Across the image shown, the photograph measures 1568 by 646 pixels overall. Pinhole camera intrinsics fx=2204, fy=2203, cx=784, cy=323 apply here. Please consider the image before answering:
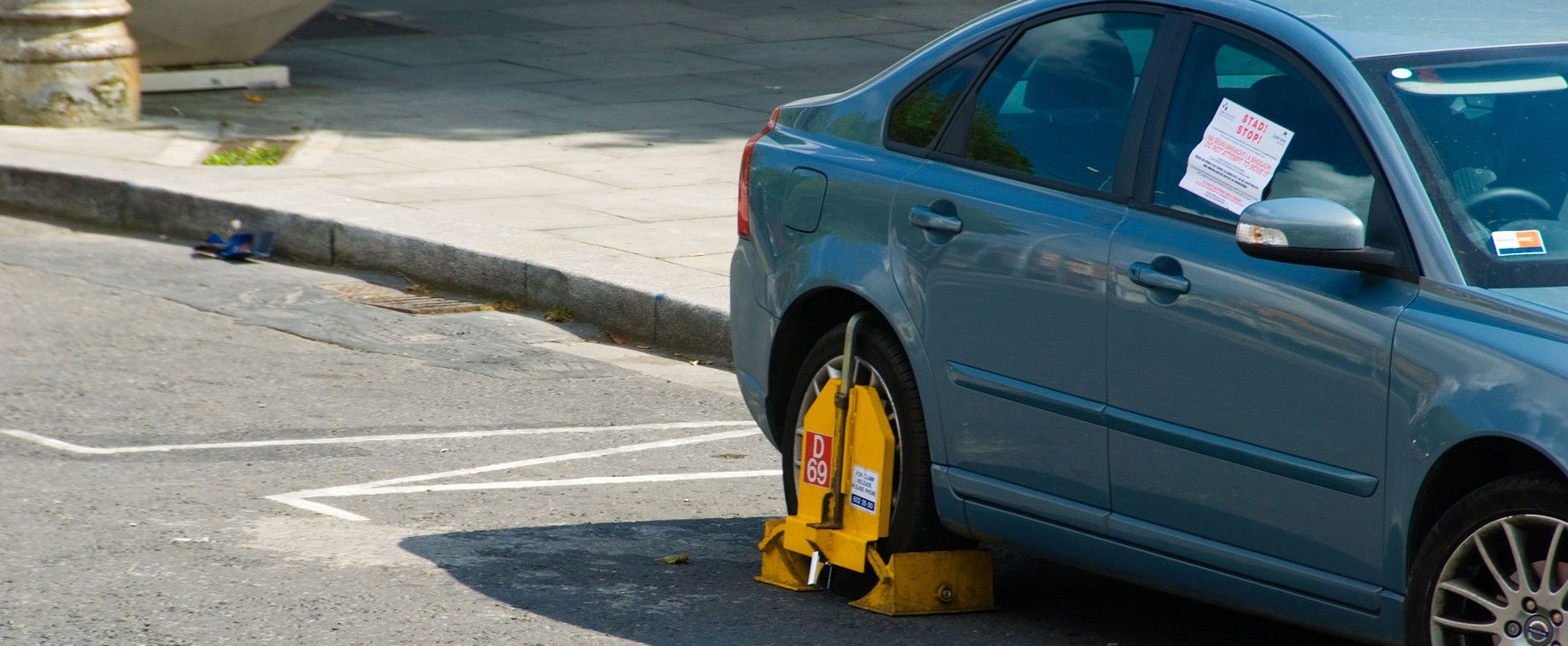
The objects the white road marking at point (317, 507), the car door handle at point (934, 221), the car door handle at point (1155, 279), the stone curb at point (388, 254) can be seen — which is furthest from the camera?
the stone curb at point (388, 254)

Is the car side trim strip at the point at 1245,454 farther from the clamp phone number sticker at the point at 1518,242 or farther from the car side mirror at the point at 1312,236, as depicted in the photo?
the clamp phone number sticker at the point at 1518,242

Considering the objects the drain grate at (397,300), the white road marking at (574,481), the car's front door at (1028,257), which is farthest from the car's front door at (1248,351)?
the drain grate at (397,300)

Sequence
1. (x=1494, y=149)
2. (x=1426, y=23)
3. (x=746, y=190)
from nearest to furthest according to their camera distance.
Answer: (x=1494, y=149), (x=1426, y=23), (x=746, y=190)

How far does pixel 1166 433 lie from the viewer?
15.3 feet

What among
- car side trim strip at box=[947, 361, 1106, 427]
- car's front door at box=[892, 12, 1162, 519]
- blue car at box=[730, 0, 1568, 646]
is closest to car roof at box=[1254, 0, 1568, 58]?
blue car at box=[730, 0, 1568, 646]

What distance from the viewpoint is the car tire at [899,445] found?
5.39 metres

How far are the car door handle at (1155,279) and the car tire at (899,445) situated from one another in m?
0.84

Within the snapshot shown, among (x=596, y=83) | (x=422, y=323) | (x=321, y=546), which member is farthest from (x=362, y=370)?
(x=596, y=83)

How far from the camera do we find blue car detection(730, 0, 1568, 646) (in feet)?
13.6

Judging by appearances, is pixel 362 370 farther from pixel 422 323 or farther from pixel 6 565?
pixel 6 565

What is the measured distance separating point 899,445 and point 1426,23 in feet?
5.30

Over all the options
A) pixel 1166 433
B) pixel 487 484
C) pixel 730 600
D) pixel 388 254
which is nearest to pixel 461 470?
pixel 487 484

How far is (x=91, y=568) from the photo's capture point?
5617 mm

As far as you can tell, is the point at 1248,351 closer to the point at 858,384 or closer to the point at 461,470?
the point at 858,384
